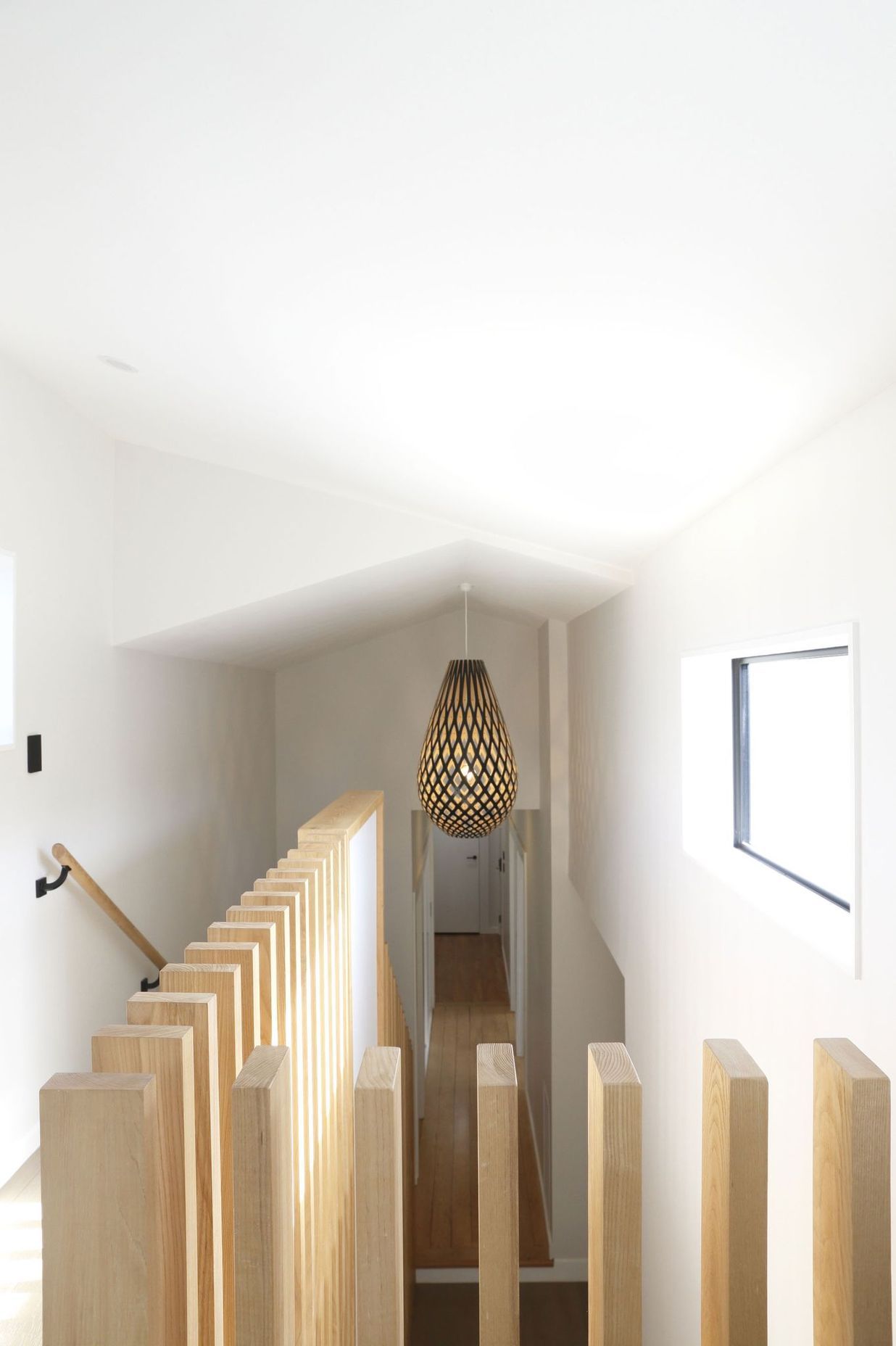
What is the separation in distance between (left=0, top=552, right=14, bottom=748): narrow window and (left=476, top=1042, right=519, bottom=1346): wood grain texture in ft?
8.71

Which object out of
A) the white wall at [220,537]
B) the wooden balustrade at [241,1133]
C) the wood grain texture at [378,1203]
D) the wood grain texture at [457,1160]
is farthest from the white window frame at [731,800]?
the wood grain texture at [457,1160]

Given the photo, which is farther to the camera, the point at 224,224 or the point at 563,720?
the point at 563,720

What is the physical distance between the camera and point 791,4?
29.4 inches

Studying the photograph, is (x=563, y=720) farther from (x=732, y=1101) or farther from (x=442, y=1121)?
(x=732, y=1101)

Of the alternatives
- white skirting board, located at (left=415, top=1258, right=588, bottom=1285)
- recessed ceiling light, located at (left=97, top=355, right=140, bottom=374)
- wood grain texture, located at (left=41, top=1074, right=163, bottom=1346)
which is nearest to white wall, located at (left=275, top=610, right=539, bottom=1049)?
white skirting board, located at (left=415, top=1258, right=588, bottom=1285)

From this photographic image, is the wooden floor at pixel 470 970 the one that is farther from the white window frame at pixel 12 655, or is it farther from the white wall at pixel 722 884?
the white window frame at pixel 12 655

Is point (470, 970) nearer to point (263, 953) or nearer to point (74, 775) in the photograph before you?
point (74, 775)

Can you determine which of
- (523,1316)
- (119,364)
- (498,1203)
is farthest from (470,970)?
(498,1203)

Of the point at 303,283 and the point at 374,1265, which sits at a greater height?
the point at 303,283

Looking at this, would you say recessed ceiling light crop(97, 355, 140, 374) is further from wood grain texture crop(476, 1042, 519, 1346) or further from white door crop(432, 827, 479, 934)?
white door crop(432, 827, 479, 934)

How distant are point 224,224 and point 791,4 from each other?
920 millimetres

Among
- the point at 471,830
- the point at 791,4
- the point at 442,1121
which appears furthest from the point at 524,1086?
the point at 791,4

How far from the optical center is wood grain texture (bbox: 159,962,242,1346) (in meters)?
1.36

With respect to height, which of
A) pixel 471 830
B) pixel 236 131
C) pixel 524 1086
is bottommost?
pixel 524 1086
